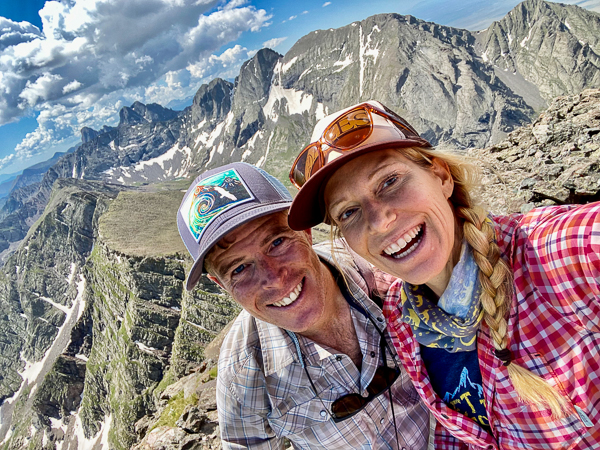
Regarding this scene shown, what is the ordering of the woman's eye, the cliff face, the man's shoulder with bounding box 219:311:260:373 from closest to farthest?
the woman's eye, the man's shoulder with bounding box 219:311:260:373, the cliff face

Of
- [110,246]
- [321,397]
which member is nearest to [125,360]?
[110,246]

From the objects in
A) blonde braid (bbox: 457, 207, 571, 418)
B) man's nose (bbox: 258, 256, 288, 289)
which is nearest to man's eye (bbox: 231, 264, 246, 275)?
man's nose (bbox: 258, 256, 288, 289)

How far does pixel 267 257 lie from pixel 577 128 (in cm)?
1964

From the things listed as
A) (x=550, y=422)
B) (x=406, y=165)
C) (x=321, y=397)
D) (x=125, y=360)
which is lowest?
(x=125, y=360)

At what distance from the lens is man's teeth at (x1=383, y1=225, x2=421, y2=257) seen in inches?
139

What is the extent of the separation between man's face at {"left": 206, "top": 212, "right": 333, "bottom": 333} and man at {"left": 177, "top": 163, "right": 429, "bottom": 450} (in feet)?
0.05

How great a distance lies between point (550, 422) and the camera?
3.40 metres

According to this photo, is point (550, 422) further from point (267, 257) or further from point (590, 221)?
point (267, 257)

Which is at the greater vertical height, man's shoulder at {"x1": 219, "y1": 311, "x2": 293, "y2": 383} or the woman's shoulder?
the woman's shoulder

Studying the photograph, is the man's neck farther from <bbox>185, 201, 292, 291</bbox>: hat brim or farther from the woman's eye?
the woman's eye

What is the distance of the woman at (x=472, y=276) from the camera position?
3.00 metres

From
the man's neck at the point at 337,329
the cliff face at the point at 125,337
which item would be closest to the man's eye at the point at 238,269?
the man's neck at the point at 337,329

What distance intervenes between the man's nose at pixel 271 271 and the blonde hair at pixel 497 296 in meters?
2.35

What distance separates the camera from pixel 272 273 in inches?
190
